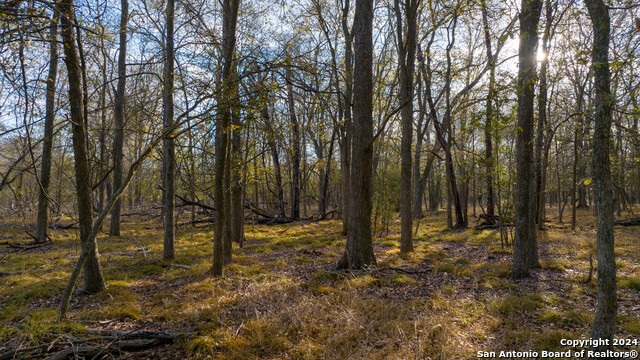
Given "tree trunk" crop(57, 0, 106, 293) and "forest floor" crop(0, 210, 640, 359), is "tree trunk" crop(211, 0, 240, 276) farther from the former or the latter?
"tree trunk" crop(57, 0, 106, 293)

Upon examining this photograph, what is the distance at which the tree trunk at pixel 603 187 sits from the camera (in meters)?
2.68

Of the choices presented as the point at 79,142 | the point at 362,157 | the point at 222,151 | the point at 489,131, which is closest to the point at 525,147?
the point at 489,131

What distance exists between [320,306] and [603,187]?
3658 mm

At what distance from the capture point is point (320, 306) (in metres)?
4.41

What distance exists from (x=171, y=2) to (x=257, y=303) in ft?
24.9

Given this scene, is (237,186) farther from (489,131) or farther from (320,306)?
(489,131)

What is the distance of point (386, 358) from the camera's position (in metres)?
3.09

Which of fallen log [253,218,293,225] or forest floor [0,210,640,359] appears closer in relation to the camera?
forest floor [0,210,640,359]

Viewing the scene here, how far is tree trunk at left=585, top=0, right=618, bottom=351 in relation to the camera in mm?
2684

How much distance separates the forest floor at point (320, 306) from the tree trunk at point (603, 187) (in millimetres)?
883

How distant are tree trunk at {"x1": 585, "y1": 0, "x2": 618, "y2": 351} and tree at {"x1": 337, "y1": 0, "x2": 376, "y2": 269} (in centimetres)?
392

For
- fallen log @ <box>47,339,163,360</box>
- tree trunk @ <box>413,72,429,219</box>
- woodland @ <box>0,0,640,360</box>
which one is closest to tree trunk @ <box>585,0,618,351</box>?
woodland @ <box>0,0,640,360</box>

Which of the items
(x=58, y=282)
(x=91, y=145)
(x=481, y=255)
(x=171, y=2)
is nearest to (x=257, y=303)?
(x=91, y=145)

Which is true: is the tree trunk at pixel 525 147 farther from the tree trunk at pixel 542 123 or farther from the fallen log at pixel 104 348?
the fallen log at pixel 104 348
